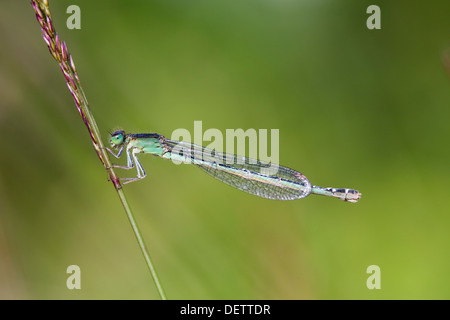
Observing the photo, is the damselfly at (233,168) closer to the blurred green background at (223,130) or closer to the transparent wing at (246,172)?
the transparent wing at (246,172)

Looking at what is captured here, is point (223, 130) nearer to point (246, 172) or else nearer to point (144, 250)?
point (246, 172)

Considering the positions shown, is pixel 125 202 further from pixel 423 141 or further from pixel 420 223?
pixel 423 141

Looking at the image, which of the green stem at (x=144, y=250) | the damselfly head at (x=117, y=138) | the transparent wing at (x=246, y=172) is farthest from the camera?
the transparent wing at (x=246, y=172)

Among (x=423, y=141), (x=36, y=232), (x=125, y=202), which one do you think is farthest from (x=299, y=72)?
(x=36, y=232)

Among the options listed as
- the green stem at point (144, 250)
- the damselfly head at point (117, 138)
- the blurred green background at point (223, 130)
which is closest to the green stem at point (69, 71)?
the green stem at point (144, 250)

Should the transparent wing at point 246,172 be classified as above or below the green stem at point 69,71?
below
